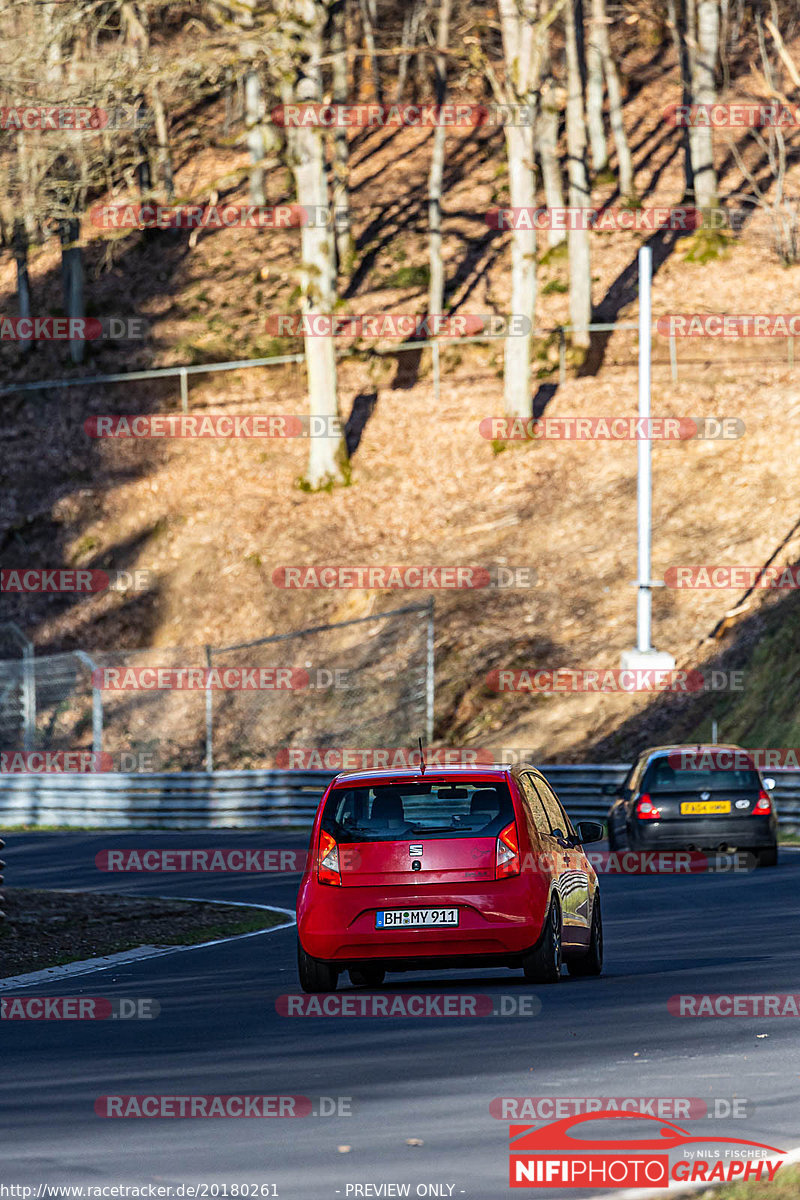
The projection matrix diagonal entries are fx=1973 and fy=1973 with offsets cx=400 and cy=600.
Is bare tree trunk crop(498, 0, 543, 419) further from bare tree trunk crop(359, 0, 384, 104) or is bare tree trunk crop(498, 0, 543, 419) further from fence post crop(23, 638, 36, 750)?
bare tree trunk crop(359, 0, 384, 104)

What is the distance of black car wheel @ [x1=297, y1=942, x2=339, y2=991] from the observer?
40.0 feet

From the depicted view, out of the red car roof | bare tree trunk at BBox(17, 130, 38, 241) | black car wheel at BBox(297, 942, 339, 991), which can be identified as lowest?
black car wheel at BBox(297, 942, 339, 991)

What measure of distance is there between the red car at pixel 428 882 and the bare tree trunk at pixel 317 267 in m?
30.4

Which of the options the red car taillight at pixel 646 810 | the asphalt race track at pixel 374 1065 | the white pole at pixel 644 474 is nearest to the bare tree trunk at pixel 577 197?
the white pole at pixel 644 474

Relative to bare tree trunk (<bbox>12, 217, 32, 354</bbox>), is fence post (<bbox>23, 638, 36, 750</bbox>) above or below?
below

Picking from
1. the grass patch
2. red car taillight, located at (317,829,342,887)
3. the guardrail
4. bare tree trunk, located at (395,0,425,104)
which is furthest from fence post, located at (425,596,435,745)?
bare tree trunk, located at (395,0,425,104)

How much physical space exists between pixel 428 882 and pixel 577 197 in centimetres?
3891

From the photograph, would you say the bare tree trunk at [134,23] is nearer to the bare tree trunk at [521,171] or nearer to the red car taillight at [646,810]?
the bare tree trunk at [521,171]

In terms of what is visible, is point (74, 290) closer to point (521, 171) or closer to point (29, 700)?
point (521, 171)

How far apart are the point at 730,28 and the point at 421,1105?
67.1 meters

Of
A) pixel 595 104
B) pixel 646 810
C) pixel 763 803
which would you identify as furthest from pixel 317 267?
pixel 763 803

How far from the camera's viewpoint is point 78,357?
54531 millimetres

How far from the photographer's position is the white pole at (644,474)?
32.0 metres

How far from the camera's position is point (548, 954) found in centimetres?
1212
